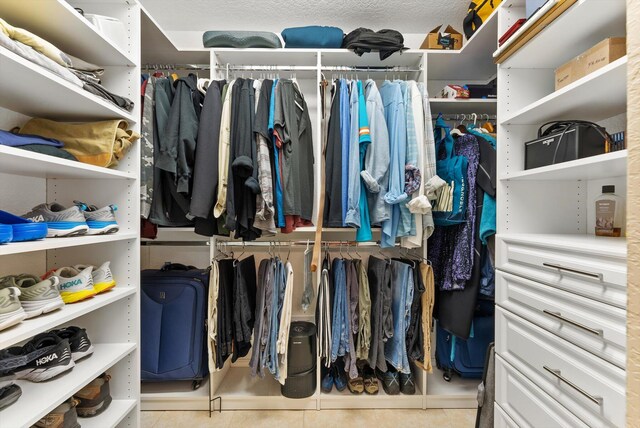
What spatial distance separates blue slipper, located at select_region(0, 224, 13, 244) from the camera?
2.45 ft

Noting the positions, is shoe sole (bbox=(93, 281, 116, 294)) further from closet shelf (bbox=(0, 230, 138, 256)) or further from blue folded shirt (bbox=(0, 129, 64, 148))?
blue folded shirt (bbox=(0, 129, 64, 148))

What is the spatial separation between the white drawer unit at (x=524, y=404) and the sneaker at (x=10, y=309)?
173 cm

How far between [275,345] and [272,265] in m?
0.44

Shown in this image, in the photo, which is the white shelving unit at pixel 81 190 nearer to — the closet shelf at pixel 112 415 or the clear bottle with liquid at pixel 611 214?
the closet shelf at pixel 112 415

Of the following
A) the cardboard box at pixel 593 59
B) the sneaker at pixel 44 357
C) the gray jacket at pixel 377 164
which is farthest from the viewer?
the gray jacket at pixel 377 164

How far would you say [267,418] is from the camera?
1.60m

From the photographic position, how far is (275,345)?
1.51 meters

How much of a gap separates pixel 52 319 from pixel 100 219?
0.43 meters

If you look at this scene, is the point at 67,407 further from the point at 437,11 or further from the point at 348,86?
the point at 437,11

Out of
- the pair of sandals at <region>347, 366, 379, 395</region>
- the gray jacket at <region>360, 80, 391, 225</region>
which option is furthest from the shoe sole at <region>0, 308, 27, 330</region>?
the pair of sandals at <region>347, 366, 379, 395</region>

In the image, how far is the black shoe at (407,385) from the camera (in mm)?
1685

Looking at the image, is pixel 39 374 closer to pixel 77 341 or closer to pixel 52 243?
pixel 77 341

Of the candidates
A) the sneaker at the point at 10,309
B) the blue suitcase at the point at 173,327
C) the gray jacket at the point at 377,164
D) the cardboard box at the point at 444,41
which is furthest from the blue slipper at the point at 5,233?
the cardboard box at the point at 444,41

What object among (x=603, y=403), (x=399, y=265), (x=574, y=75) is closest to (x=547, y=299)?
(x=603, y=403)
